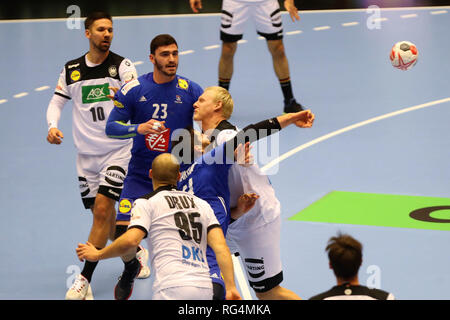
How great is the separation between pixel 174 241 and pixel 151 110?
2007mm

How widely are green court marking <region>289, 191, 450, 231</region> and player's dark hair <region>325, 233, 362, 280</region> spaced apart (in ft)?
13.5

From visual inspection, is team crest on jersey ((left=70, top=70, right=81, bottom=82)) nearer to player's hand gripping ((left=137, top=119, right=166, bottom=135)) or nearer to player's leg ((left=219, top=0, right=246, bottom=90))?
→ player's hand gripping ((left=137, top=119, right=166, bottom=135))

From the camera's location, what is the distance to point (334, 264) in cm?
467

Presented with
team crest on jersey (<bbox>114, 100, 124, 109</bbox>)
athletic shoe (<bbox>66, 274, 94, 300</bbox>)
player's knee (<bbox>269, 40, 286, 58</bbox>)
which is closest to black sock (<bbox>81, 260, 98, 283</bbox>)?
athletic shoe (<bbox>66, 274, 94, 300</bbox>)

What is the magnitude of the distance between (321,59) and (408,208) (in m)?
7.96

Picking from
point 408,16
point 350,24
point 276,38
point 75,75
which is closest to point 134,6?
point 350,24

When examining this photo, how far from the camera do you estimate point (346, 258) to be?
15.2 ft

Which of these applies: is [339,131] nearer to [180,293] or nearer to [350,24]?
[180,293]

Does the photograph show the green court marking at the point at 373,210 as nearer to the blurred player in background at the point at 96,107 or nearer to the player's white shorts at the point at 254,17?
the blurred player in background at the point at 96,107

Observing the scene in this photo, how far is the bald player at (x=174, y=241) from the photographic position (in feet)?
17.2

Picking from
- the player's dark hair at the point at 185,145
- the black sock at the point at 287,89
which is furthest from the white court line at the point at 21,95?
the player's dark hair at the point at 185,145

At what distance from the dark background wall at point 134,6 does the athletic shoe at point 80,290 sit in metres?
15.3
